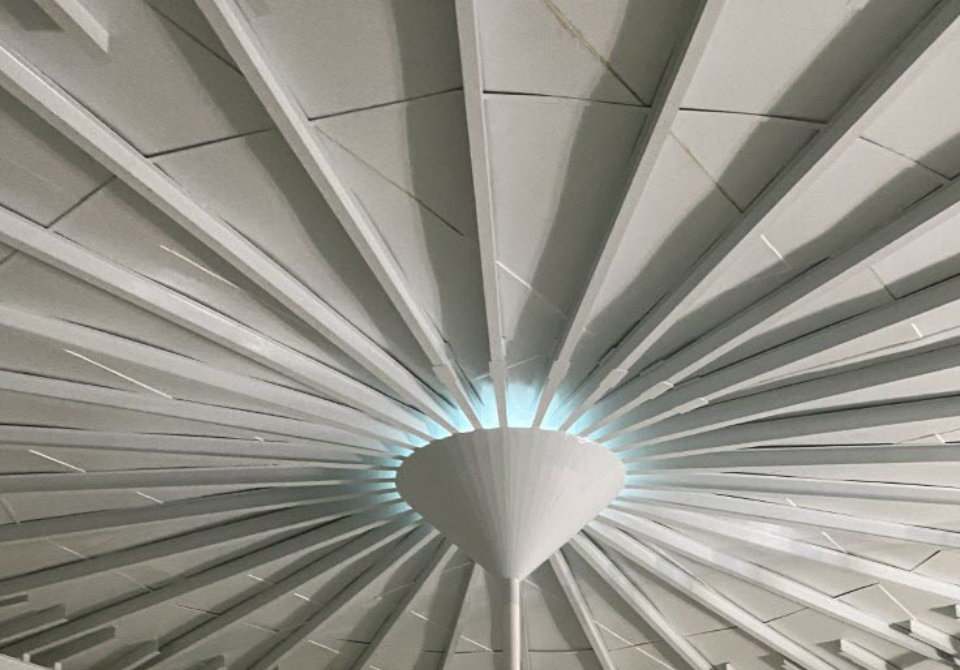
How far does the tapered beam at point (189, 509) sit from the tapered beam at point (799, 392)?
4.95 m

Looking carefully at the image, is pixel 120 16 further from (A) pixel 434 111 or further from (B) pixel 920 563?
(B) pixel 920 563

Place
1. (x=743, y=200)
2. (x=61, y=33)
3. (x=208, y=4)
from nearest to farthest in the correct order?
(x=208, y=4), (x=61, y=33), (x=743, y=200)

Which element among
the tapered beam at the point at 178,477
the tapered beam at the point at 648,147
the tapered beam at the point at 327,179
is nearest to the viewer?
the tapered beam at the point at 648,147

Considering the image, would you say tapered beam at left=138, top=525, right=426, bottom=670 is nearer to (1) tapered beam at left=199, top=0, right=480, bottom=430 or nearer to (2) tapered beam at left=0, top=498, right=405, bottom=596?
(2) tapered beam at left=0, top=498, right=405, bottom=596

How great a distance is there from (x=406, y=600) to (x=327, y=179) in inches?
479

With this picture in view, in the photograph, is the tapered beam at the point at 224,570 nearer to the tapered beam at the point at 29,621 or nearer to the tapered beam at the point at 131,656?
Result: the tapered beam at the point at 29,621

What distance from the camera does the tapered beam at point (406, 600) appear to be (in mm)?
17328

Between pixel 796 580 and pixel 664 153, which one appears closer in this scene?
pixel 664 153

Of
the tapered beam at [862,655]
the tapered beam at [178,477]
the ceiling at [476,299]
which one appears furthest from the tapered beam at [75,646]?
the tapered beam at [862,655]

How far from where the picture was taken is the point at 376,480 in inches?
600

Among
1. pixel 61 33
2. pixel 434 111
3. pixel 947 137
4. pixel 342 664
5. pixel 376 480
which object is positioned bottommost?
pixel 342 664

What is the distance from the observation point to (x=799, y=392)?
40.8ft

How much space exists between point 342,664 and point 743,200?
1612 centimetres

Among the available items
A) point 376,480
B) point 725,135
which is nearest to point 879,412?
point 725,135
